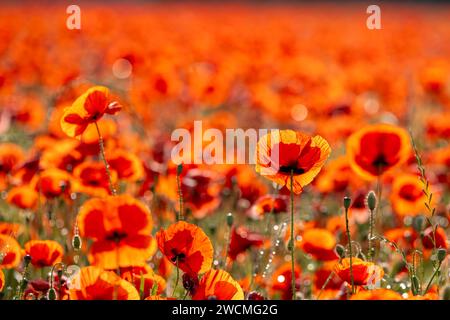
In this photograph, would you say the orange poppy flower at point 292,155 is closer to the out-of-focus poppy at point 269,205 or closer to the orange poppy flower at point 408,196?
the out-of-focus poppy at point 269,205

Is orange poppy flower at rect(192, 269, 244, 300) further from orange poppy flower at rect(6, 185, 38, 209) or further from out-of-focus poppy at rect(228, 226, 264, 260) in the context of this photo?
orange poppy flower at rect(6, 185, 38, 209)

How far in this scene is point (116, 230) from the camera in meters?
1.30

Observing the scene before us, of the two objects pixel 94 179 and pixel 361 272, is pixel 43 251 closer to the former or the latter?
pixel 94 179

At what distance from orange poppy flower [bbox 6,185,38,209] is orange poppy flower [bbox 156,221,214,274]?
764mm

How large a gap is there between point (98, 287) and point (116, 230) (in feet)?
0.61

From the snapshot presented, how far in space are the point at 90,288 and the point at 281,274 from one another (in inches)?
21.5

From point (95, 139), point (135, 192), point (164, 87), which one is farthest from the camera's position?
point (164, 87)

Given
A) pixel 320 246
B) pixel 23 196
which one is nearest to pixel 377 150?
pixel 320 246

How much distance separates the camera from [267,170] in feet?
4.29

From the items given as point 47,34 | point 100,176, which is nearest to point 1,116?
point 100,176

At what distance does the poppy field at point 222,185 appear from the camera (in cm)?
128

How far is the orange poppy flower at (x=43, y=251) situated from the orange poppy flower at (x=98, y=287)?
0.34m

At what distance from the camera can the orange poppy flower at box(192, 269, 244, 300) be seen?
1169 millimetres
